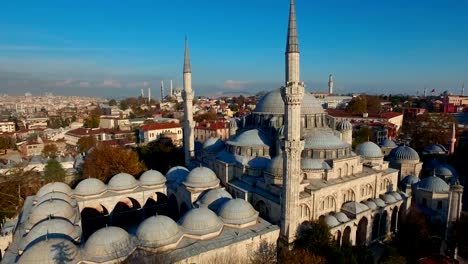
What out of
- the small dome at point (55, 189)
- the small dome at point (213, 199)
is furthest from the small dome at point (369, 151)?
the small dome at point (55, 189)

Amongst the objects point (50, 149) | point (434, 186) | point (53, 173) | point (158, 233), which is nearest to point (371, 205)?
point (434, 186)

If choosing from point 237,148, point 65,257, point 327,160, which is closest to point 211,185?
point 237,148

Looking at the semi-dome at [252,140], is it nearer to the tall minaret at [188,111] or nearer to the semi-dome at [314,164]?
the semi-dome at [314,164]

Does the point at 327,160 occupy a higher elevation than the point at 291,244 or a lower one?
higher

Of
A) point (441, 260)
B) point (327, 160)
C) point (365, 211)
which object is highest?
point (327, 160)

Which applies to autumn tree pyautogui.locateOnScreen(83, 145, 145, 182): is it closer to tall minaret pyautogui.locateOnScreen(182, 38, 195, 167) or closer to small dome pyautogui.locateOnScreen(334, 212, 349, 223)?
tall minaret pyautogui.locateOnScreen(182, 38, 195, 167)

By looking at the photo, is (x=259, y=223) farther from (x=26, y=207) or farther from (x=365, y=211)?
(x=26, y=207)

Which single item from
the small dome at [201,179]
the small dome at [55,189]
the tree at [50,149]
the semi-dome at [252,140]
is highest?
the semi-dome at [252,140]
